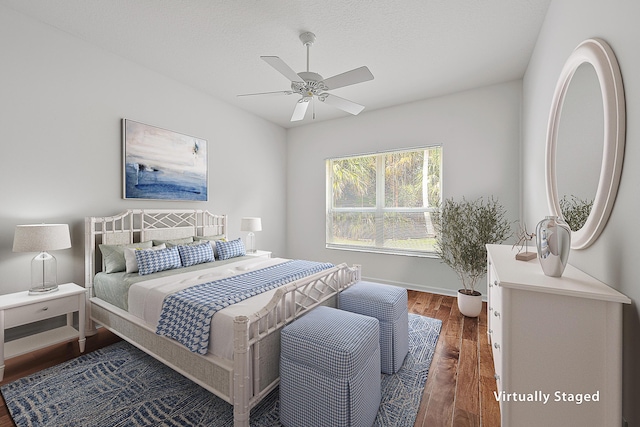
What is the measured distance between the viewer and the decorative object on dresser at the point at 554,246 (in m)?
1.31

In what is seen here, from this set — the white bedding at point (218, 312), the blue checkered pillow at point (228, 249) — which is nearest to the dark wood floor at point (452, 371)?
the white bedding at point (218, 312)

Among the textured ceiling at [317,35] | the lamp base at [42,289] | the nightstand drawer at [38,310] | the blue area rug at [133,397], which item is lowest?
the blue area rug at [133,397]

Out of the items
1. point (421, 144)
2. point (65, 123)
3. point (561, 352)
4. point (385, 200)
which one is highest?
point (421, 144)

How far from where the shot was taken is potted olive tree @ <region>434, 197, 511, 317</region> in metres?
3.19

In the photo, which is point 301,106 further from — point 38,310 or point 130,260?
point 38,310

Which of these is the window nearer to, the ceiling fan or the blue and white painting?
the ceiling fan

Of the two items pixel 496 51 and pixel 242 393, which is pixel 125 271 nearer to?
pixel 242 393

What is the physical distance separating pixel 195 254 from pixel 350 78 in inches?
100

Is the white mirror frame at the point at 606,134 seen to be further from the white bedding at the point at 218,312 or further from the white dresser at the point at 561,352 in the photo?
the white bedding at the point at 218,312

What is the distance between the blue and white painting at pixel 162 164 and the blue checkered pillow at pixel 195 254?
33.2 inches

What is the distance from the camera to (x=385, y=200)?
4.54 metres

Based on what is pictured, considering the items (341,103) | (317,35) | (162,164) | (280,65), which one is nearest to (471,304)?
(341,103)

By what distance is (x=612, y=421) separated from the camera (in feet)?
3.50

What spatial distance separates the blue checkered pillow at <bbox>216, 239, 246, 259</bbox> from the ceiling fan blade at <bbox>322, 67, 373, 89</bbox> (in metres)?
2.37
